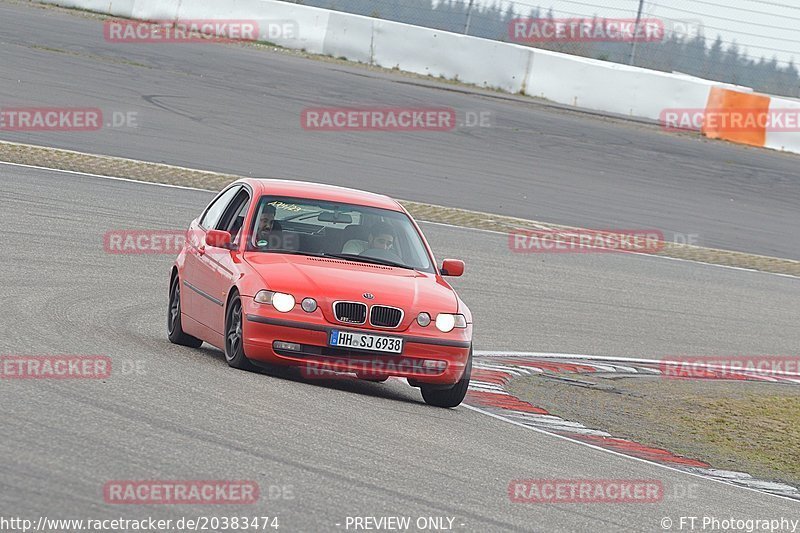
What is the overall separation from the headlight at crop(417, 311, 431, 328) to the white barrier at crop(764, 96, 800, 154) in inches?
797

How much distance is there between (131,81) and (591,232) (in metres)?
8.85

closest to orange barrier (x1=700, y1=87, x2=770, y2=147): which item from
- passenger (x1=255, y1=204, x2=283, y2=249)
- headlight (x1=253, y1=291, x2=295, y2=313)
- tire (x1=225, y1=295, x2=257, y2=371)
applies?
passenger (x1=255, y1=204, x2=283, y2=249)

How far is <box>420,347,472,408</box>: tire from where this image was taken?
9.61 m

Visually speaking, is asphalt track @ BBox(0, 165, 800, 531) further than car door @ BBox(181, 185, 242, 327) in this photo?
No

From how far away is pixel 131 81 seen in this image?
24.8m

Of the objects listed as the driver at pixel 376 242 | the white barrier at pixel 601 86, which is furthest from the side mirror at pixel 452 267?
the white barrier at pixel 601 86

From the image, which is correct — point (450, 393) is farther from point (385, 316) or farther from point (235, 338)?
point (235, 338)

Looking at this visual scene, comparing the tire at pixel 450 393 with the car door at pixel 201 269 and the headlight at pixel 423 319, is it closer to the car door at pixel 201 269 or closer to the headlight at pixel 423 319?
the headlight at pixel 423 319

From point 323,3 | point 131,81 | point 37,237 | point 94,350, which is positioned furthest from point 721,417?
point 323,3

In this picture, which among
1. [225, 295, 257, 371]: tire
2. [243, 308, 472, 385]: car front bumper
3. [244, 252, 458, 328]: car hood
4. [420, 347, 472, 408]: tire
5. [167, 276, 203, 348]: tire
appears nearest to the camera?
[243, 308, 472, 385]: car front bumper

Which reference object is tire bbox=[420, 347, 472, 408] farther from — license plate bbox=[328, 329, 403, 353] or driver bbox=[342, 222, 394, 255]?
driver bbox=[342, 222, 394, 255]

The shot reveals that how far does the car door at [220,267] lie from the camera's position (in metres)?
9.94

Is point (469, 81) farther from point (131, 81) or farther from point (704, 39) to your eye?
point (131, 81)

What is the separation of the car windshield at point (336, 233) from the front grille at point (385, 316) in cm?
86
